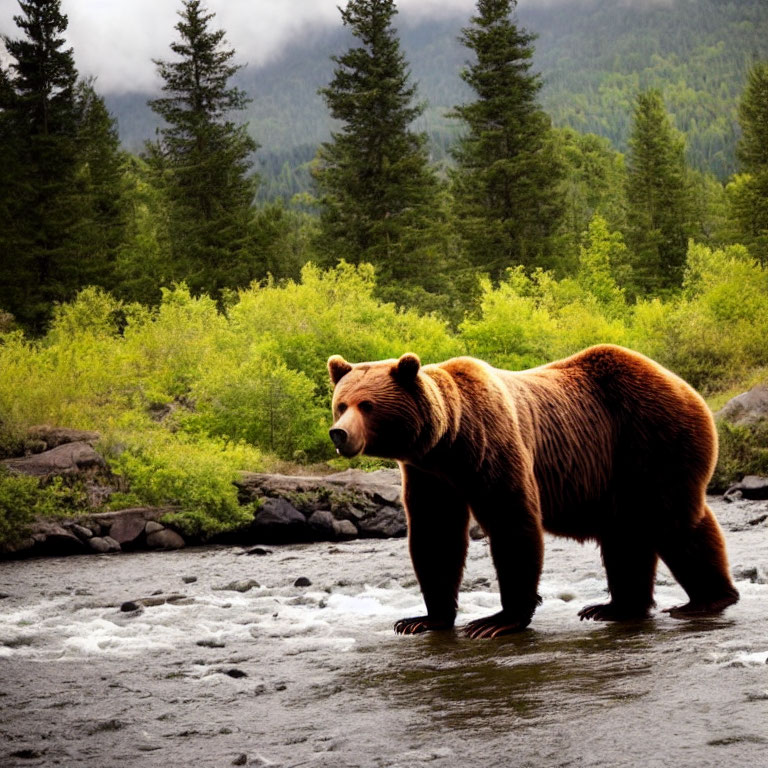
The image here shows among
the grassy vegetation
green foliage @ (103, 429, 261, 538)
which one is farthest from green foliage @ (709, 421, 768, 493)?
green foliage @ (103, 429, 261, 538)

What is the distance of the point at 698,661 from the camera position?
4.79 metres

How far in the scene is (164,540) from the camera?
570 inches

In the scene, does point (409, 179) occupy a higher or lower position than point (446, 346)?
higher

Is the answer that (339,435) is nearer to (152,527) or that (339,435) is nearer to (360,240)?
(152,527)

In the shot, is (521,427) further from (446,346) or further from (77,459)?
(446,346)

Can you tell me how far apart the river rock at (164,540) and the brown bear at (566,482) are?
8.78 meters

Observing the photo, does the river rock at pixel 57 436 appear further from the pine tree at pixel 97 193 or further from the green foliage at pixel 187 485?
the pine tree at pixel 97 193

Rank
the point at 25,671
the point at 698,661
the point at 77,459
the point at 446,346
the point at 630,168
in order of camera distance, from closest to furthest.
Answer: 1. the point at 698,661
2. the point at 25,671
3. the point at 77,459
4. the point at 446,346
5. the point at 630,168

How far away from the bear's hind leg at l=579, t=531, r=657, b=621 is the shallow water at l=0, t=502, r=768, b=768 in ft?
0.86

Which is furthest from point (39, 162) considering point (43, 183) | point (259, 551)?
point (259, 551)

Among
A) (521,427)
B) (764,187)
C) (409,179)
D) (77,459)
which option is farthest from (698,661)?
(764,187)

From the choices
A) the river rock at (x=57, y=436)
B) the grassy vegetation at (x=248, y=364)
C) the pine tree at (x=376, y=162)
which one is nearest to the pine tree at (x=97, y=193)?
the grassy vegetation at (x=248, y=364)

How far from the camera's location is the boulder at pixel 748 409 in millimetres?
19641

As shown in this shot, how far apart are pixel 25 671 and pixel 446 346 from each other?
2069 centimetres
